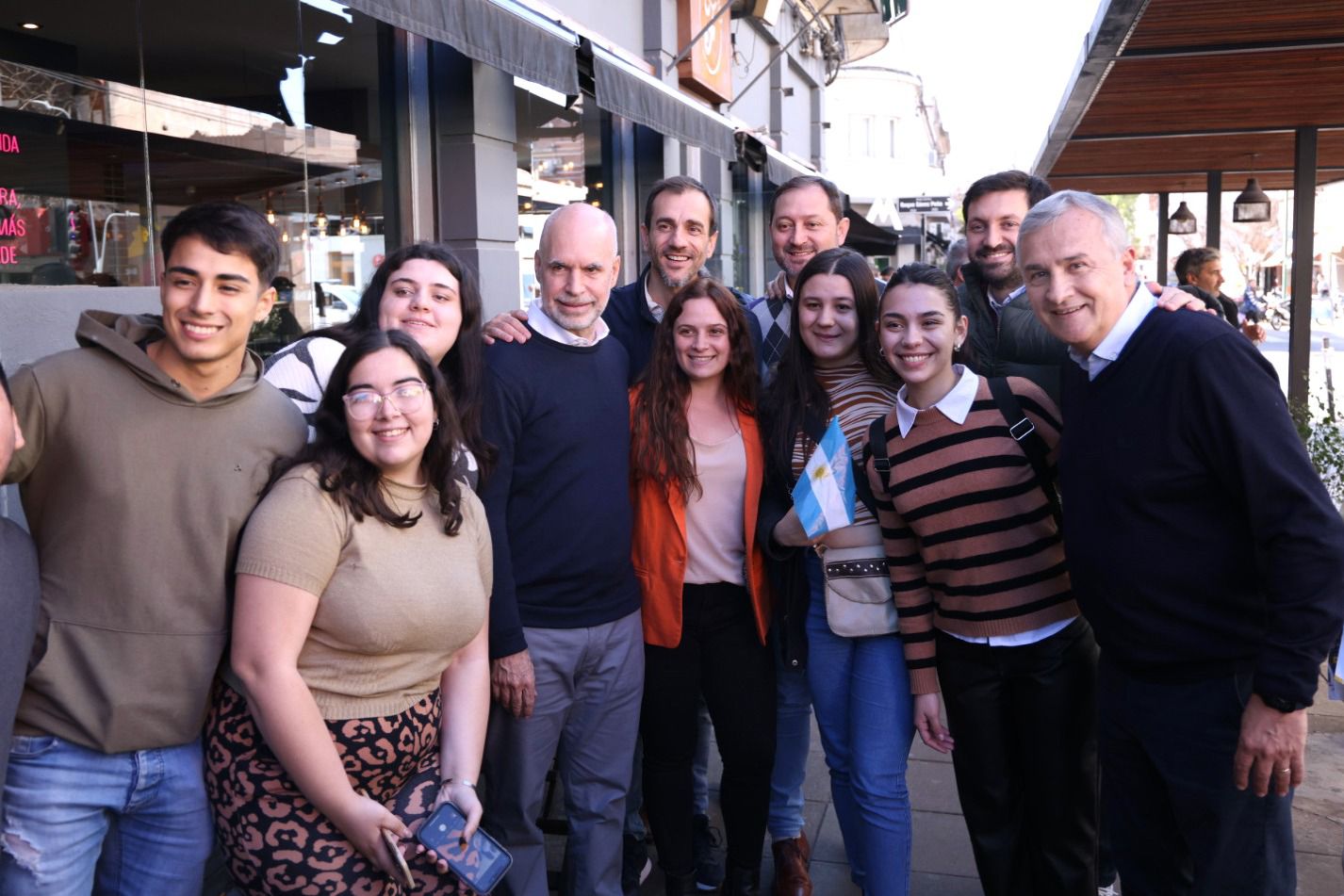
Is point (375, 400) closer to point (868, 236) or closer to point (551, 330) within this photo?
point (551, 330)

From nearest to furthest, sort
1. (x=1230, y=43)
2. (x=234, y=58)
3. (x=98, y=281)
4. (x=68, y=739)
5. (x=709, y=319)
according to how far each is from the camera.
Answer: (x=68, y=739)
(x=709, y=319)
(x=98, y=281)
(x=234, y=58)
(x=1230, y=43)

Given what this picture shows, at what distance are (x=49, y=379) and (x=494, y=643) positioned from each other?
125cm

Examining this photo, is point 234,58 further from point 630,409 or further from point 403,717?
point 403,717

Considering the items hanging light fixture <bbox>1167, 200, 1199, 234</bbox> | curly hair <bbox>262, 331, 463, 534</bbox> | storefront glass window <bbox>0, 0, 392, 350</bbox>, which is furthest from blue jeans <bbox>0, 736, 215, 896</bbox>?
hanging light fixture <bbox>1167, 200, 1199, 234</bbox>

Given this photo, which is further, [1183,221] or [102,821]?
[1183,221]

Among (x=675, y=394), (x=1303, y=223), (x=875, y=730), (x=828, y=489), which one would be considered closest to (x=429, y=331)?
(x=675, y=394)

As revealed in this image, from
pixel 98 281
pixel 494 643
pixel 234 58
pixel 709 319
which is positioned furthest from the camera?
pixel 234 58

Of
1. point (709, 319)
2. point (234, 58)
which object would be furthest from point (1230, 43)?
point (234, 58)

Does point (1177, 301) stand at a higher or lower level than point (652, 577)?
higher

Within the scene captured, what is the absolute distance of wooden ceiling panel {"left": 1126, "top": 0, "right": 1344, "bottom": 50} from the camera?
5.01 meters

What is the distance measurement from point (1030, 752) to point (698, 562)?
1058mm

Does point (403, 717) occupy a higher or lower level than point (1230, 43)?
lower

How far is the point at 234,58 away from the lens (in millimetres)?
5191

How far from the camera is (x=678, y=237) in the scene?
4062mm
